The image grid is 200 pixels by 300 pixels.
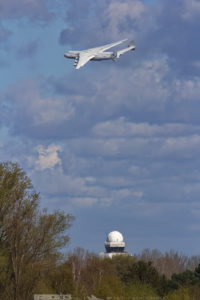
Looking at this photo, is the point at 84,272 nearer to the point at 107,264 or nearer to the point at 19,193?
the point at 107,264

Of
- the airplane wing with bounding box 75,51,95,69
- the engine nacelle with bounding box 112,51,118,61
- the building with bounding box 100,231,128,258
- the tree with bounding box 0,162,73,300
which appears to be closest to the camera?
the tree with bounding box 0,162,73,300

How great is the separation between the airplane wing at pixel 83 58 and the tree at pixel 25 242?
1628 inches

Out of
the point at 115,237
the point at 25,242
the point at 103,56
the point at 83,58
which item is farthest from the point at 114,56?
the point at 115,237

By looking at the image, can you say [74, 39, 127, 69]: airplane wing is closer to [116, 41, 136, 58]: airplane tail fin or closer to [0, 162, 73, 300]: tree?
[116, 41, 136, 58]: airplane tail fin

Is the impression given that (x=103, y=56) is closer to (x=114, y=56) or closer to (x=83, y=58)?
(x=114, y=56)

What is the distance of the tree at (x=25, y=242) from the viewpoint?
59.1 meters

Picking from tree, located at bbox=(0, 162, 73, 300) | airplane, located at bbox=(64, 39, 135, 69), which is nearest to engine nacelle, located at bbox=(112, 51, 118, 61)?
airplane, located at bbox=(64, 39, 135, 69)

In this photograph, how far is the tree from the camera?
194 ft

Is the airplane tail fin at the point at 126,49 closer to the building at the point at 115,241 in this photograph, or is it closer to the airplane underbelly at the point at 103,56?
the airplane underbelly at the point at 103,56

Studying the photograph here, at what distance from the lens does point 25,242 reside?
193 ft

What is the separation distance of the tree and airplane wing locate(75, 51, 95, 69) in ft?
136

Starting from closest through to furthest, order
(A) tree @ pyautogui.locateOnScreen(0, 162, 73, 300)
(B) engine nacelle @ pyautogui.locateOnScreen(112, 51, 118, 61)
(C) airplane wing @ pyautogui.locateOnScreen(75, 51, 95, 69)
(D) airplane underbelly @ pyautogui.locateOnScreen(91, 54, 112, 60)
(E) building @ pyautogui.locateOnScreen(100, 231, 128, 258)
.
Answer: (A) tree @ pyautogui.locateOnScreen(0, 162, 73, 300) < (C) airplane wing @ pyautogui.locateOnScreen(75, 51, 95, 69) < (B) engine nacelle @ pyautogui.locateOnScreen(112, 51, 118, 61) < (D) airplane underbelly @ pyautogui.locateOnScreen(91, 54, 112, 60) < (E) building @ pyautogui.locateOnScreen(100, 231, 128, 258)

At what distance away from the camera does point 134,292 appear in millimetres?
67312

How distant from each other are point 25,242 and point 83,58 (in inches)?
1869
